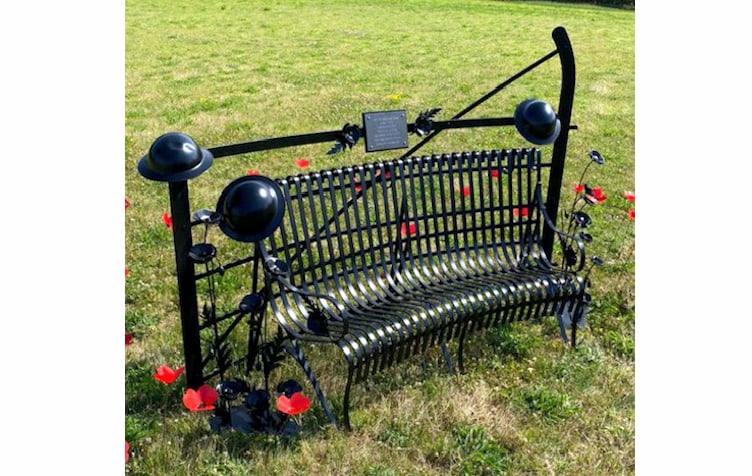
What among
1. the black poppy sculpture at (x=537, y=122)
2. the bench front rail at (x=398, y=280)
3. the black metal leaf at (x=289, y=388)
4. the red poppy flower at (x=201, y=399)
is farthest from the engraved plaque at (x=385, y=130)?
the red poppy flower at (x=201, y=399)

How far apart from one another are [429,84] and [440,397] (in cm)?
893

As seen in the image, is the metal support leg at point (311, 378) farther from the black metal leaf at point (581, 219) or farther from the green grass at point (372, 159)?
the black metal leaf at point (581, 219)

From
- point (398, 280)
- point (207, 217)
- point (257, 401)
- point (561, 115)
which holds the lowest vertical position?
point (257, 401)

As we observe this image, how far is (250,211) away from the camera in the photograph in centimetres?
278

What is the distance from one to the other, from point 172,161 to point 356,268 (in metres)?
1.22

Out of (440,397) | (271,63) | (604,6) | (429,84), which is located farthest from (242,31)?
(604,6)

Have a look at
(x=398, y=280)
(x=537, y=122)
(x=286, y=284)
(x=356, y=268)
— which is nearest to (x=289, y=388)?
(x=286, y=284)

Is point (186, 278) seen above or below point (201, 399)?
above

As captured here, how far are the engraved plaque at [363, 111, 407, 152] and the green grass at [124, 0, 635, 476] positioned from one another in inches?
47.8

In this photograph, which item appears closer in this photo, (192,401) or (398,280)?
(192,401)

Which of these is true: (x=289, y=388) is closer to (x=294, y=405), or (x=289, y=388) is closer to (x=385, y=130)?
(x=294, y=405)

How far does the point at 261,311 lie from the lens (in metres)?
3.19

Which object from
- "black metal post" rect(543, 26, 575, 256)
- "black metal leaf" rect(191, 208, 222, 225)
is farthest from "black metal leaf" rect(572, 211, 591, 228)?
"black metal leaf" rect(191, 208, 222, 225)

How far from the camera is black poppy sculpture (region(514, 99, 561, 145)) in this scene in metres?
4.00
